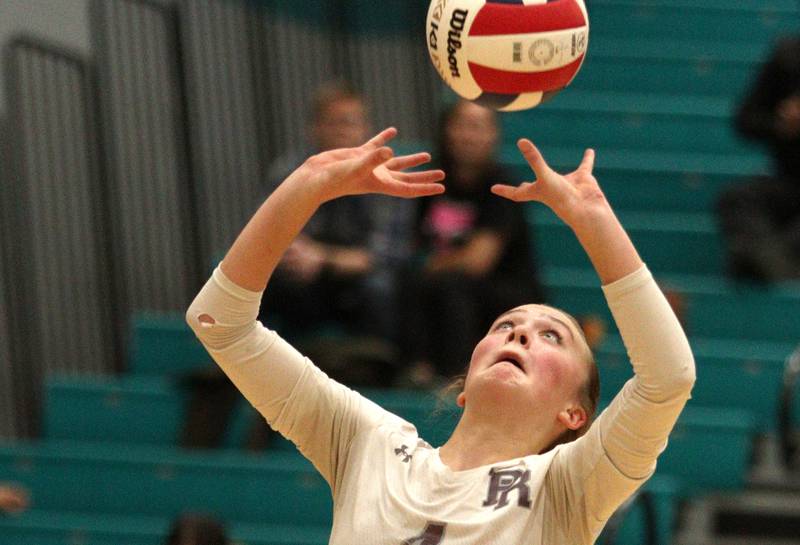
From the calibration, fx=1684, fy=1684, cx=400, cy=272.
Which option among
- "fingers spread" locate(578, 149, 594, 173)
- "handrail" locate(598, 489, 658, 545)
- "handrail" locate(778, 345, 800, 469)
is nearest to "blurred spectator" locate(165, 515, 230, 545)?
"handrail" locate(598, 489, 658, 545)

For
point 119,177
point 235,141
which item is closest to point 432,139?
point 235,141

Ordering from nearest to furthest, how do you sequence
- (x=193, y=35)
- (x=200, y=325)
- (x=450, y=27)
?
(x=200, y=325)
(x=450, y=27)
(x=193, y=35)

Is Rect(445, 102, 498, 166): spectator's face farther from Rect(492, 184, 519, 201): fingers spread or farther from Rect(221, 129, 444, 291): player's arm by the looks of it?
Rect(492, 184, 519, 201): fingers spread

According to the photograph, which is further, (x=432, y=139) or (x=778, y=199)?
(x=432, y=139)

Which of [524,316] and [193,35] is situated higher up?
[193,35]

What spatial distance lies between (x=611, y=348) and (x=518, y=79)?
11.0ft

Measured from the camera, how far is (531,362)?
3555 millimetres

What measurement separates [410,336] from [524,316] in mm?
3301

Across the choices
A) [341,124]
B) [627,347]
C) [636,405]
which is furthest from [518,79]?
[341,124]

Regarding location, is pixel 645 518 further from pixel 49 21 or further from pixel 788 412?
pixel 49 21

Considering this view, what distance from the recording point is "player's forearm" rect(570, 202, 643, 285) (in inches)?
126

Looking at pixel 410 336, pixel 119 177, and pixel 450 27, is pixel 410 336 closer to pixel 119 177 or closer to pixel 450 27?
pixel 119 177

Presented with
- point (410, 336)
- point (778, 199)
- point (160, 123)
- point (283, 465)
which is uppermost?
point (160, 123)

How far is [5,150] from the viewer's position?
7617 millimetres
